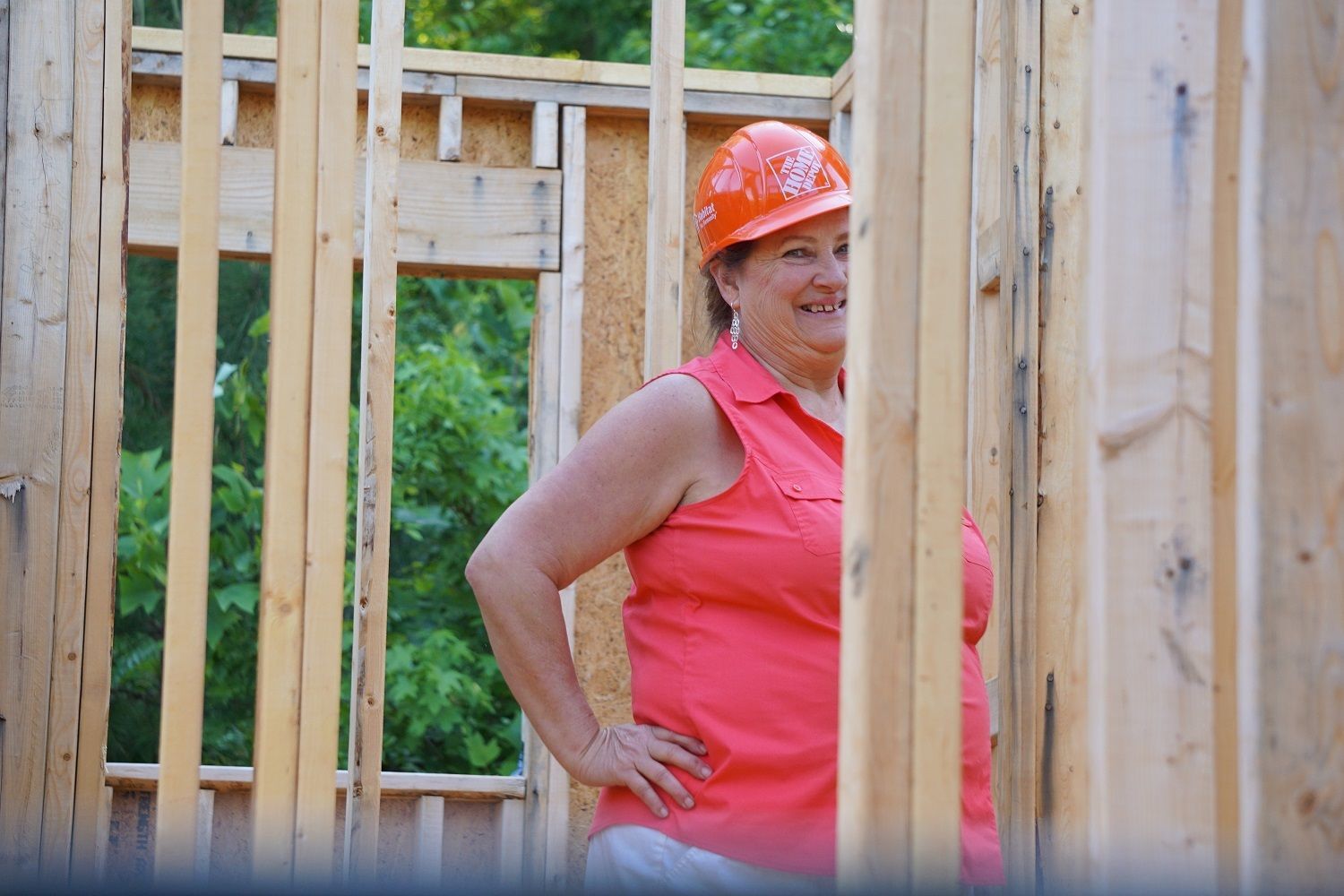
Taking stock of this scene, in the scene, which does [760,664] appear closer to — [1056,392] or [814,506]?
[814,506]

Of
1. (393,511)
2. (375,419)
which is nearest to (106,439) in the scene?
(375,419)

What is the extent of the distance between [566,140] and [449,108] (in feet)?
1.34

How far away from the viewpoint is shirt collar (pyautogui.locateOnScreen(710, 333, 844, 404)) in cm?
233

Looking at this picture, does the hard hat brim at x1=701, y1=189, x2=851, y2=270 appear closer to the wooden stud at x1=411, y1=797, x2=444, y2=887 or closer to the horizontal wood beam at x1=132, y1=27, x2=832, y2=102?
the horizontal wood beam at x1=132, y1=27, x2=832, y2=102

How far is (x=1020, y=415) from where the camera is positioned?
3.01 metres

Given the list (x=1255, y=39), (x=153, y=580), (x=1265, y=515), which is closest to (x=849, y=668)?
(x=1265, y=515)

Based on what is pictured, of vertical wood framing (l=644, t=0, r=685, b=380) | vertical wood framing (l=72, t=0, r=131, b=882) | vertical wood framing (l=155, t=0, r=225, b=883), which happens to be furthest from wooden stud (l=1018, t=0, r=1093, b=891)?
vertical wood framing (l=72, t=0, r=131, b=882)

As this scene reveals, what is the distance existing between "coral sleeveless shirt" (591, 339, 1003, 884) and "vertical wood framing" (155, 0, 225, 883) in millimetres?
882

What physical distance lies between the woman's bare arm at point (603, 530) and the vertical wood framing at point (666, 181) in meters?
1.02

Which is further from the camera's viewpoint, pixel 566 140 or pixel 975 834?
pixel 566 140

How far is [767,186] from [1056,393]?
0.84 metres

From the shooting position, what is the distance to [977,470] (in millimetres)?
3646

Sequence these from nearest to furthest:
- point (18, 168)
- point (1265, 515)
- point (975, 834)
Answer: point (1265, 515) < point (975, 834) < point (18, 168)

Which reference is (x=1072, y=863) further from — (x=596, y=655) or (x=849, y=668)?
(x=596, y=655)
